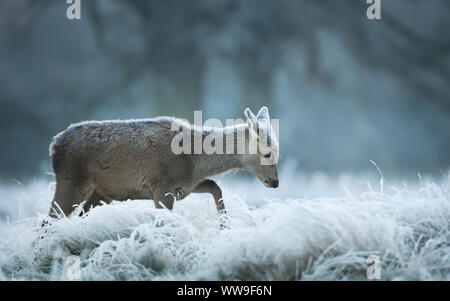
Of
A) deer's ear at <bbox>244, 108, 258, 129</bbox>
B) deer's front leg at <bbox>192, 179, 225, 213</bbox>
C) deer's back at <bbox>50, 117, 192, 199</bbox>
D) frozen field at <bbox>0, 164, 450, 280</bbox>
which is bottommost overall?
frozen field at <bbox>0, 164, 450, 280</bbox>

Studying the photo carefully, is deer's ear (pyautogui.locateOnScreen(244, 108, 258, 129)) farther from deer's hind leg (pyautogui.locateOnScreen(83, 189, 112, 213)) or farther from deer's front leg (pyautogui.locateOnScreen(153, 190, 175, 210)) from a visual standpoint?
deer's hind leg (pyautogui.locateOnScreen(83, 189, 112, 213))

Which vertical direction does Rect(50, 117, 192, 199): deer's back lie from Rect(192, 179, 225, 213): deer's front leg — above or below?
above

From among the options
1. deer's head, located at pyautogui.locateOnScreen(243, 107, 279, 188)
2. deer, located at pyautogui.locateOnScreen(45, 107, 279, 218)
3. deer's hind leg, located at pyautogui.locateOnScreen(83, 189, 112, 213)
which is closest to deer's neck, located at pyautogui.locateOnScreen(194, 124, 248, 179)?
deer, located at pyautogui.locateOnScreen(45, 107, 279, 218)

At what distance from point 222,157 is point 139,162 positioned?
3.63ft

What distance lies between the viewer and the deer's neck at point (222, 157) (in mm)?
6848

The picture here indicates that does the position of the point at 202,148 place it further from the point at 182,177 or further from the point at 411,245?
the point at 411,245

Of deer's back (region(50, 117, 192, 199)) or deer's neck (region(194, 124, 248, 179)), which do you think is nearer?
deer's back (region(50, 117, 192, 199))

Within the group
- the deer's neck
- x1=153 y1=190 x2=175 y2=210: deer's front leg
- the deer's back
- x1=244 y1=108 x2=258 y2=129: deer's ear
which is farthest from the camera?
the deer's neck

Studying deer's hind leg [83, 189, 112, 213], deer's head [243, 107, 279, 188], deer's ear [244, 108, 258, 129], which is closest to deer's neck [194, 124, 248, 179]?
deer's head [243, 107, 279, 188]

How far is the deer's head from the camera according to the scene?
21.3ft

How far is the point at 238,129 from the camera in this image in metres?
6.83

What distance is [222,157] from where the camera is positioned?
6.90 meters

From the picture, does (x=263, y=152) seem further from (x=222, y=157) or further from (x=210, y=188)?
(x=210, y=188)

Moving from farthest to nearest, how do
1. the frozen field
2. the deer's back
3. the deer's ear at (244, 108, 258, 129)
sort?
the deer's back → the deer's ear at (244, 108, 258, 129) → the frozen field
